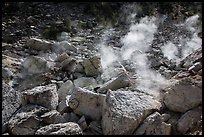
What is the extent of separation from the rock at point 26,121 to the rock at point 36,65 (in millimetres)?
2061

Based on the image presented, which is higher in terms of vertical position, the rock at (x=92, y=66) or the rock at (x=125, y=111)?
the rock at (x=125, y=111)

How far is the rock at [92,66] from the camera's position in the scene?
19.7 ft

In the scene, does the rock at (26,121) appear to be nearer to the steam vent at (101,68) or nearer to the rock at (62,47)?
the steam vent at (101,68)

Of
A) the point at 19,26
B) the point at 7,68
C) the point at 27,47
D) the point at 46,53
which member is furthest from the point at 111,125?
the point at 19,26

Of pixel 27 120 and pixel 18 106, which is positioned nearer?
pixel 27 120

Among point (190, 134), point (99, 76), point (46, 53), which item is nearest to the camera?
point (190, 134)

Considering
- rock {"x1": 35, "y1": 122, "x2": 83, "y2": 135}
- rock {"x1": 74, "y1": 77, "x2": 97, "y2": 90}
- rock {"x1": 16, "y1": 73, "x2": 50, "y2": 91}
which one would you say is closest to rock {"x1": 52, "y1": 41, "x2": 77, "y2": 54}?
rock {"x1": 16, "y1": 73, "x2": 50, "y2": 91}

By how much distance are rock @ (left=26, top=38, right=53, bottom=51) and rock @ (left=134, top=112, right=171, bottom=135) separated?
380 cm

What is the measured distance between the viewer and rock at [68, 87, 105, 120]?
14.1 feet

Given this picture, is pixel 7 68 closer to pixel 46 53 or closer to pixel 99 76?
pixel 46 53

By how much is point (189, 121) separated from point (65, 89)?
1.86 m

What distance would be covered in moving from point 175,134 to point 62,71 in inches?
107

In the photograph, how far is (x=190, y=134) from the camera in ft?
12.6

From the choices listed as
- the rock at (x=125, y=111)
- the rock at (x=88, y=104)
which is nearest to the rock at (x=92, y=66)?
the rock at (x=88, y=104)
